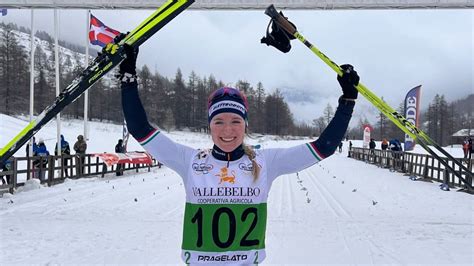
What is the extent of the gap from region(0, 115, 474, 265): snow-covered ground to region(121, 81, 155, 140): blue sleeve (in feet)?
8.26

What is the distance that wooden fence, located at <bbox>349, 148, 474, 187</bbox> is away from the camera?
51.3ft

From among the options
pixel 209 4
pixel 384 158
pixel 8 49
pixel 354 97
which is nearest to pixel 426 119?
pixel 384 158

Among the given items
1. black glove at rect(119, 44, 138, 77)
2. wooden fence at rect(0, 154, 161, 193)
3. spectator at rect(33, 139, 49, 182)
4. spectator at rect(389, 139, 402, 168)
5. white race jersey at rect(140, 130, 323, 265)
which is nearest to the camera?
white race jersey at rect(140, 130, 323, 265)

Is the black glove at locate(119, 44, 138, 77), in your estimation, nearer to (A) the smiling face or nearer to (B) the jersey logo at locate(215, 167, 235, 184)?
(A) the smiling face

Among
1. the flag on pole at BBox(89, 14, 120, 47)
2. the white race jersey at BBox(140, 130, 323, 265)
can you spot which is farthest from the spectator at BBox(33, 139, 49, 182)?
the white race jersey at BBox(140, 130, 323, 265)

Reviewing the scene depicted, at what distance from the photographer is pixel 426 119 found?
99.1 m

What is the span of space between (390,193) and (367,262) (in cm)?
864

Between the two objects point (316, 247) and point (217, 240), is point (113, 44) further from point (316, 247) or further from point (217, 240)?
point (316, 247)

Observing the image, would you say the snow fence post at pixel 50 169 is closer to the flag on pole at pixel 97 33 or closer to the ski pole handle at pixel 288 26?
the flag on pole at pixel 97 33

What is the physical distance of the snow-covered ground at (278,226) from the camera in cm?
633

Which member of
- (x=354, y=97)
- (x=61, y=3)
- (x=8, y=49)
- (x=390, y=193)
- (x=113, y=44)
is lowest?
(x=390, y=193)

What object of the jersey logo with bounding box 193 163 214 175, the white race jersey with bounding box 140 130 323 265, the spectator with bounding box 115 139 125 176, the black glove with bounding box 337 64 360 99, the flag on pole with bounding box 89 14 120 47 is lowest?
the spectator with bounding box 115 139 125 176

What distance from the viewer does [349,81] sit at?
2982 mm

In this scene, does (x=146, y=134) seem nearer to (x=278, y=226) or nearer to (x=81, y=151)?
(x=278, y=226)
